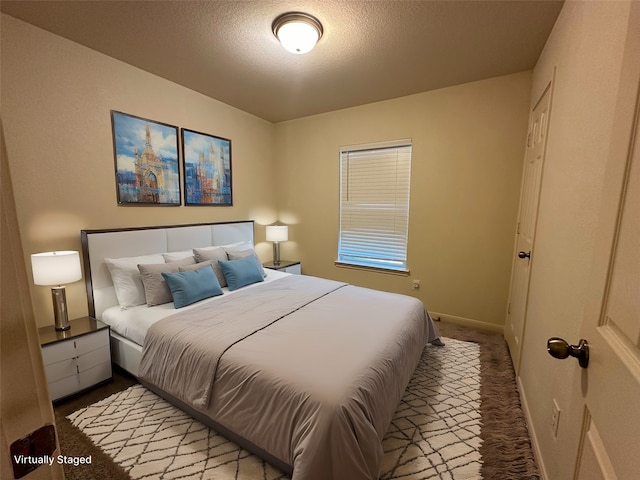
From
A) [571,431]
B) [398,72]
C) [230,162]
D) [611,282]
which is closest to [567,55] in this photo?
[398,72]

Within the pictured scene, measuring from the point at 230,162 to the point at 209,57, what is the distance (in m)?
1.33

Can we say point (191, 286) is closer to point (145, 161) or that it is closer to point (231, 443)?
point (231, 443)

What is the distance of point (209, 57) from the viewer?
7.96 feet

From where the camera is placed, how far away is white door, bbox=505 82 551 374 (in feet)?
6.68

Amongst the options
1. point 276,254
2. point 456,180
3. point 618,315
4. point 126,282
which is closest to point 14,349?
point 618,315

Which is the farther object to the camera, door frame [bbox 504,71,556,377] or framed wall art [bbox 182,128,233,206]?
framed wall art [bbox 182,128,233,206]

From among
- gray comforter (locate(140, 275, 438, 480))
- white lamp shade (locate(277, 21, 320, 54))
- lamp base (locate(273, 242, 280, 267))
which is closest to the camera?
gray comforter (locate(140, 275, 438, 480))

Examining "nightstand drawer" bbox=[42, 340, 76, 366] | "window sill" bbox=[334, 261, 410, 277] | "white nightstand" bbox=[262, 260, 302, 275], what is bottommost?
"nightstand drawer" bbox=[42, 340, 76, 366]

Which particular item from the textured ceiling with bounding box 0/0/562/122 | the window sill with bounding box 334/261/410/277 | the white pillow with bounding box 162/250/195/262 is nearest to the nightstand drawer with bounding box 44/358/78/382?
the white pillow with bounding box 162/250/195/262

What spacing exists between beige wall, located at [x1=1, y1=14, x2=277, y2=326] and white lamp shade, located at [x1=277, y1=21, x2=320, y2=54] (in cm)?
155

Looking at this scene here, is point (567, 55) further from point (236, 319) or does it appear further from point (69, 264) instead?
point (69, 264)

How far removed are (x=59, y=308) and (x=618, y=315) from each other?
2.96m

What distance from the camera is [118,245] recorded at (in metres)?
2.51

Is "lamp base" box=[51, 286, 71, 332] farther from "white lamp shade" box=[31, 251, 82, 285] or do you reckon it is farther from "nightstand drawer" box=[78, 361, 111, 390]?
"nightstand drawer" box=[78, 361, 111, 390]
